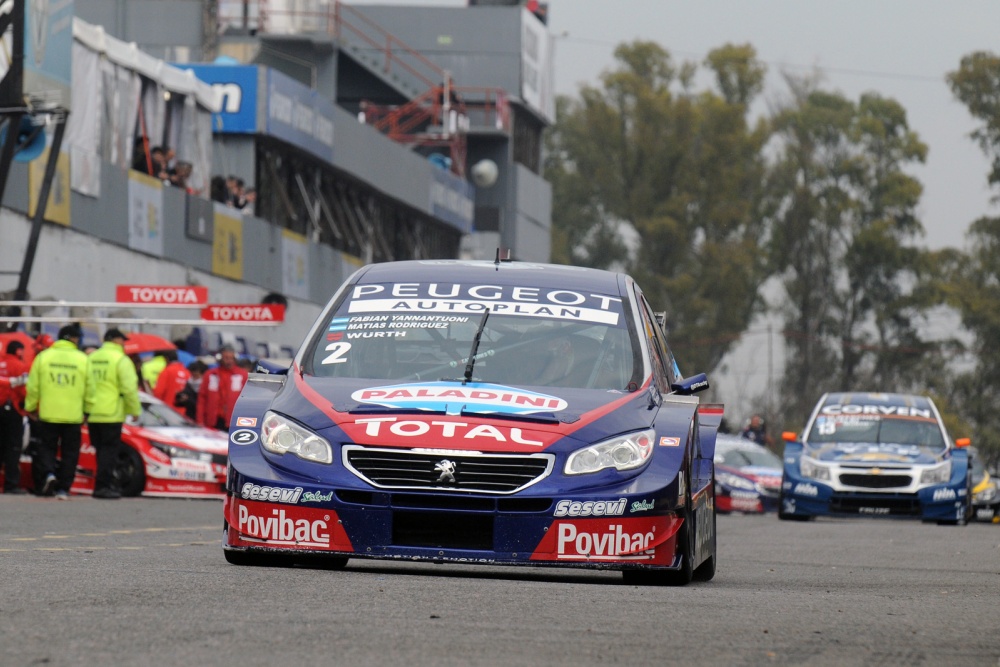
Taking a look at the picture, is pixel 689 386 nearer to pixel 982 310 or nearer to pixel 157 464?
pixel 157 464

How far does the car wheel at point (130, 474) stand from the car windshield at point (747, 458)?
13.4 meters

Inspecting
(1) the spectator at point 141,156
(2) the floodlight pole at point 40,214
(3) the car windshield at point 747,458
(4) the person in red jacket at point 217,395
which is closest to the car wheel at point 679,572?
(4) the person in red jacket at point 217,395

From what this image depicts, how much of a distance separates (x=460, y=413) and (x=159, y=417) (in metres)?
14.7

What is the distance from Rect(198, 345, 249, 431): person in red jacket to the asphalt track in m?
13.5

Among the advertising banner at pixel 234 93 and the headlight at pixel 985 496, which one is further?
the advertising banner at pixel 234 93

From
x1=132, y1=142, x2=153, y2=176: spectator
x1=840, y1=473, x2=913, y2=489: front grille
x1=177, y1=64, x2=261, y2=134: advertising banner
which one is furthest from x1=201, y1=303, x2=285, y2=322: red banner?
x1=177, y1=64, x2=261, y2=134: advertising banner

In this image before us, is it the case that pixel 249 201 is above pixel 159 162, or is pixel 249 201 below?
below

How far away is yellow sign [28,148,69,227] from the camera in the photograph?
103 feet

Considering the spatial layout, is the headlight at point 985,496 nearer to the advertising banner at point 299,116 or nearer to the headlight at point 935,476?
the headlight at point 935,476

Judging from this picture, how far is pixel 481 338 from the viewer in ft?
33.1

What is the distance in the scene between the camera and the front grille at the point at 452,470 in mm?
8992

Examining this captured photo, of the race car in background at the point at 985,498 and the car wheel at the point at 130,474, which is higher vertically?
the car wheel at the point at 130,474

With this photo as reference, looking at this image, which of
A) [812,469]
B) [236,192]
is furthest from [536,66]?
[812,469]

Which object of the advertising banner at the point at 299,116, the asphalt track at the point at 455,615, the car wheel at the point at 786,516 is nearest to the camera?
the asphalt track at the point at 455,615
